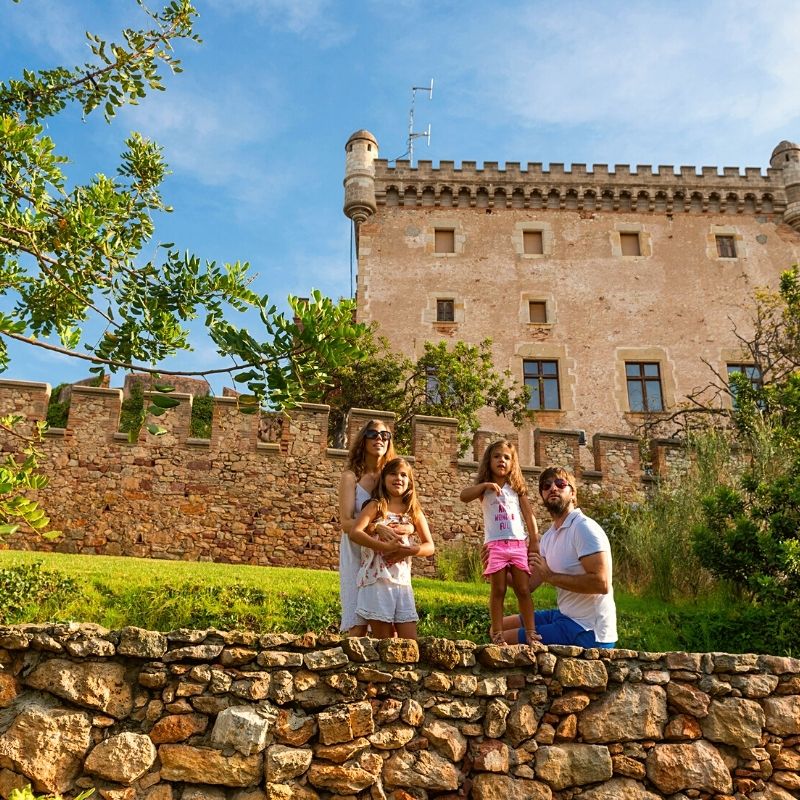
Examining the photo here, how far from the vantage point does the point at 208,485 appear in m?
13.7

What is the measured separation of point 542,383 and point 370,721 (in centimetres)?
1957

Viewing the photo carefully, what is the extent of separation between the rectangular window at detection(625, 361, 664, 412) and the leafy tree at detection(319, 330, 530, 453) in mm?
4583

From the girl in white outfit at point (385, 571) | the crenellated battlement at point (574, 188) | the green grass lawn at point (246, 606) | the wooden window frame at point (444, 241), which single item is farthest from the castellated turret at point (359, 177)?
the girl in white outfit at point (385, 571)

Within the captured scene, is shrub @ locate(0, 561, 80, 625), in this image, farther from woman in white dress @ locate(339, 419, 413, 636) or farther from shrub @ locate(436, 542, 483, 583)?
shrub @ locate(436, 542, 483, 583)

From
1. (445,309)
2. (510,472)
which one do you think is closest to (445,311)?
(445,309)

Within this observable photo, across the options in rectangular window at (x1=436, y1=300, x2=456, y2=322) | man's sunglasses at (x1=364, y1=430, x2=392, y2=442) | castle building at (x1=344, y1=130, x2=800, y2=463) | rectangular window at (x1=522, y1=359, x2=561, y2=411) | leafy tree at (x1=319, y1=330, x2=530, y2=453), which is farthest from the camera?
rectangular window at (x1=436, y1=300, x2=456, y2=322)

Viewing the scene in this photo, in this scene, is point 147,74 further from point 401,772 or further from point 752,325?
point 752,325

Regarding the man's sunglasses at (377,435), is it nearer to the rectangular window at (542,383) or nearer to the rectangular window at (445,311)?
the rectangular window at (542,383)

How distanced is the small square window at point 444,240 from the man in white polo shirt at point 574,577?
800 inches

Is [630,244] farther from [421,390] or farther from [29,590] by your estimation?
[29,590]

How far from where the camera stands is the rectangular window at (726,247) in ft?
82.5

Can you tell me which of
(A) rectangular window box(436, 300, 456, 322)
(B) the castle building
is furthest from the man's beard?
(A) rectangular window box(436, 300, 456, 322)

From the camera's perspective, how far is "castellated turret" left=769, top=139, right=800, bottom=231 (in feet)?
83.1

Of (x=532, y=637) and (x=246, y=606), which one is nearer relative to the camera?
(x=532, y=637)
